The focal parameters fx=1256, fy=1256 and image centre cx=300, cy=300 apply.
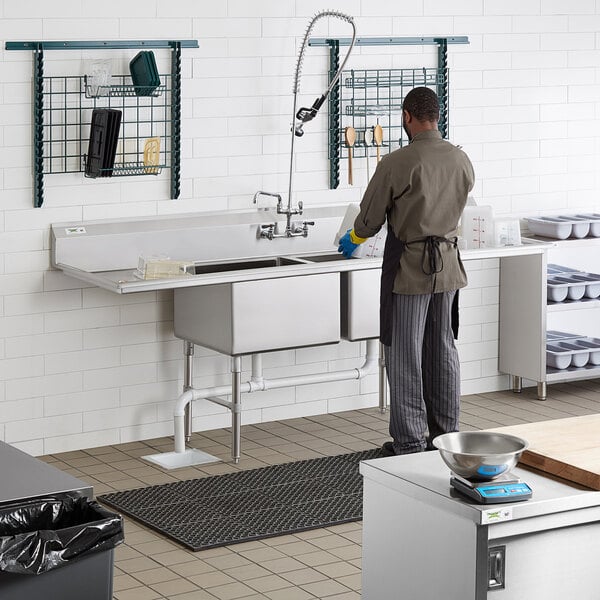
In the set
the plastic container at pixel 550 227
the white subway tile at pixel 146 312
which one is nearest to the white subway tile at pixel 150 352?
the white subway tile at pixel 146 312

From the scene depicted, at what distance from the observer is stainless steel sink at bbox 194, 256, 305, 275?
6211 mm

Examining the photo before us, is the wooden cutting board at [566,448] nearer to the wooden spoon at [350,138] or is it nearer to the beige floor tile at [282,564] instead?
the beige floor tile at [282,564]

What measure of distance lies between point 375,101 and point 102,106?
5.14 ft

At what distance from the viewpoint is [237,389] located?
19.3 ft

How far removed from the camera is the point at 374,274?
6.21 m

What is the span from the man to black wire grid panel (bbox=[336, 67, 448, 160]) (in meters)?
1.19

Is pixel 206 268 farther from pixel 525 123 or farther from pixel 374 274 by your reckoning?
pixel 525 123

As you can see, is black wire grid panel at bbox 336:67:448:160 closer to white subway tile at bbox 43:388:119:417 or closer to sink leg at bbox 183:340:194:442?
sink leg at bbox 183:340:194:442

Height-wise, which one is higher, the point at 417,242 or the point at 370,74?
the point at 370,74

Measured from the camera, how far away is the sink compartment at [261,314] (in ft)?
18.8

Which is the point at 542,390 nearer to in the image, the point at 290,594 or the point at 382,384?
the point at 382,384

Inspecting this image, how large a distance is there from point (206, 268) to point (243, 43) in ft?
3.75

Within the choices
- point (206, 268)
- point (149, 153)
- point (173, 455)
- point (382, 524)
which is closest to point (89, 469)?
point (173, 455)

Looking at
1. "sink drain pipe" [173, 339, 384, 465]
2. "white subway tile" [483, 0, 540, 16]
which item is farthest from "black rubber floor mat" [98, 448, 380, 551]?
"white subway tile" [483, 0, 540, 16]
